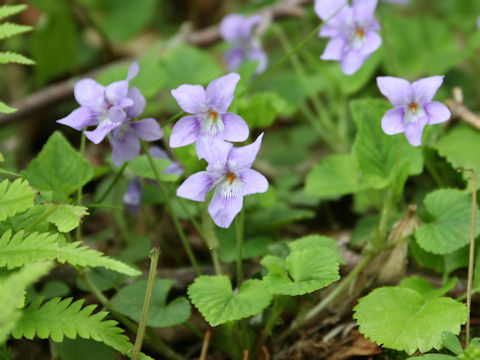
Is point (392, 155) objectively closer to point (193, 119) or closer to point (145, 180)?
point (193, 119)

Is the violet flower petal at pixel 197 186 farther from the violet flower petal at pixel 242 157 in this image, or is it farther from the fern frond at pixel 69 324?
the fern frond at pixel 69 324

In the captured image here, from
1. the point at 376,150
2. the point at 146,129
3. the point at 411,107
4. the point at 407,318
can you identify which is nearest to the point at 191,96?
the point at 146,129

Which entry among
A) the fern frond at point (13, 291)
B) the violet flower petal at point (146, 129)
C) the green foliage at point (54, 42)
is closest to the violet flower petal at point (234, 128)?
the violet flower petal at point (146, 129)

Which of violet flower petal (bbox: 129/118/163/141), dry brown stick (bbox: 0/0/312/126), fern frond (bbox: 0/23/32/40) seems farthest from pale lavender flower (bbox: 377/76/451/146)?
dry brown stick (bbox: 0/0/312/126)

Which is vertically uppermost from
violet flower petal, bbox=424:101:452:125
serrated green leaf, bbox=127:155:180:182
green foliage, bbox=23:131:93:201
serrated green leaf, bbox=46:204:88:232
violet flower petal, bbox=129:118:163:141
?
violet flower petal, bbox=129:118:163:141

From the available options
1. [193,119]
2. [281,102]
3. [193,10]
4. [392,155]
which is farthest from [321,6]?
[193,10]

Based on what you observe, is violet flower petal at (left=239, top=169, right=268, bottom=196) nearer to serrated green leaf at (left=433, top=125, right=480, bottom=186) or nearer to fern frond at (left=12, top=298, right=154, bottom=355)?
fern frond at (left=12, top=298, right=154, bottom=355)
